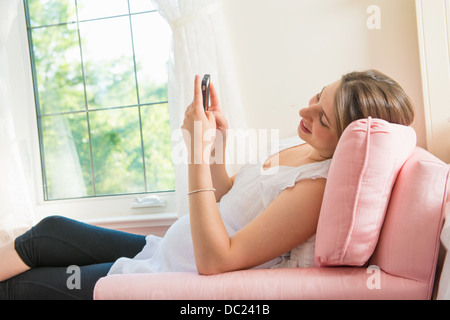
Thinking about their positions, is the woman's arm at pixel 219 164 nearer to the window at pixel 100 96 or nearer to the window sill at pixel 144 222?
the window sill at pixel 144 222

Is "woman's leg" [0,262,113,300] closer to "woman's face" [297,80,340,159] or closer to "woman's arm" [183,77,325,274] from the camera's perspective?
"woman's arm" [183,77,325,274]

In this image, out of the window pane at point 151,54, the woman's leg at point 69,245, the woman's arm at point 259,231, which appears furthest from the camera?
the window pane at point 151,54

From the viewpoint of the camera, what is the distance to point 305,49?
81.6 inches

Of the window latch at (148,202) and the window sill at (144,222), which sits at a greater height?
the window latch at (148,202)

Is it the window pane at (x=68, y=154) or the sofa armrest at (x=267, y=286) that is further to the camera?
the window pane at (x=68, y=154)

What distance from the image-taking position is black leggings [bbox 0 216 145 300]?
3.67 feet

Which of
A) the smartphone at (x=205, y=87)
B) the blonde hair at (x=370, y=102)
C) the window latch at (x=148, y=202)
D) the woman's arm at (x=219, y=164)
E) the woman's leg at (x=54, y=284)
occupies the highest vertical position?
the smartphone at (x=205, y=87)

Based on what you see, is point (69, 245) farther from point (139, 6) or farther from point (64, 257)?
point (139, 6)

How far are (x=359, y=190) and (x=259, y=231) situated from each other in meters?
0.26

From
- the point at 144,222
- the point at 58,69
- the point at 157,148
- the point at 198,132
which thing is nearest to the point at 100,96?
Result: the point at 58,69

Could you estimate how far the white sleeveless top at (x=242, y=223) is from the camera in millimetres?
1076

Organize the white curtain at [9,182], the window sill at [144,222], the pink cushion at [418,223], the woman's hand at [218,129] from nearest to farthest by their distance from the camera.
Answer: the pink cushion at [418,223]
the woman's hand at [218,129]
the white curtain at [9,182]
the window sill at [144,222]

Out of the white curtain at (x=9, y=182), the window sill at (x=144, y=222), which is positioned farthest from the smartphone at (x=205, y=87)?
the white curtain at (x=9, y=182)

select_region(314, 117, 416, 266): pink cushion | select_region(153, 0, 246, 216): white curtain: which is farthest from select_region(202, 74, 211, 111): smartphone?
select_region(153, 0, 246, 216): white curtain
